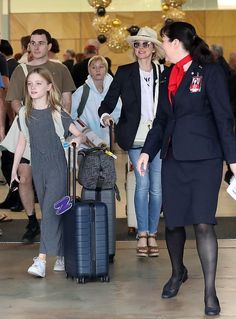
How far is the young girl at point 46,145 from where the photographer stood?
20.4ft

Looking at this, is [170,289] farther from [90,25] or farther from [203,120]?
[90,25]

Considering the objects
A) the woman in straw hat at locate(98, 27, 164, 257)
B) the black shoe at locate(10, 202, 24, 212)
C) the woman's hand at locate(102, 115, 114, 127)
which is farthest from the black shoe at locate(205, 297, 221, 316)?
the black shoe at locate(10, 202, 24, 212)

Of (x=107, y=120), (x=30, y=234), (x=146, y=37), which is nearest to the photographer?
(x=107, y=120)

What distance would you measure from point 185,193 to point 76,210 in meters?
0.97

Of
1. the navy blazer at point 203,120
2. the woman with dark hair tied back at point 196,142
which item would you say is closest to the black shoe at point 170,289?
the woman with dark hair tied back at point 196,142

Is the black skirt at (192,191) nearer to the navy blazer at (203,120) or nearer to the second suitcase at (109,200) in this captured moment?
the navy blazer at (203,120)

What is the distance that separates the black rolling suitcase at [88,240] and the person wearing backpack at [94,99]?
163cm

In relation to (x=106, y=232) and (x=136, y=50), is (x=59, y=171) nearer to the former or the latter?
(x=106, y=232)

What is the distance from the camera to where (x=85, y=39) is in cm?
1830

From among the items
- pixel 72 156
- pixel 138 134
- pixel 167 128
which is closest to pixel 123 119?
pixel 138 134

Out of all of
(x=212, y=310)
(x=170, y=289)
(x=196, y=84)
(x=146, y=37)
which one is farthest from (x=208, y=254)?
(x=146, y=37)

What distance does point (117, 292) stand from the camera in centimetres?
581

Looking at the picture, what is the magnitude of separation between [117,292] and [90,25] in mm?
12886

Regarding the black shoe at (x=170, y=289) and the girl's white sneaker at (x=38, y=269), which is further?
the girl's white sneaker at (x=38, y=269)
